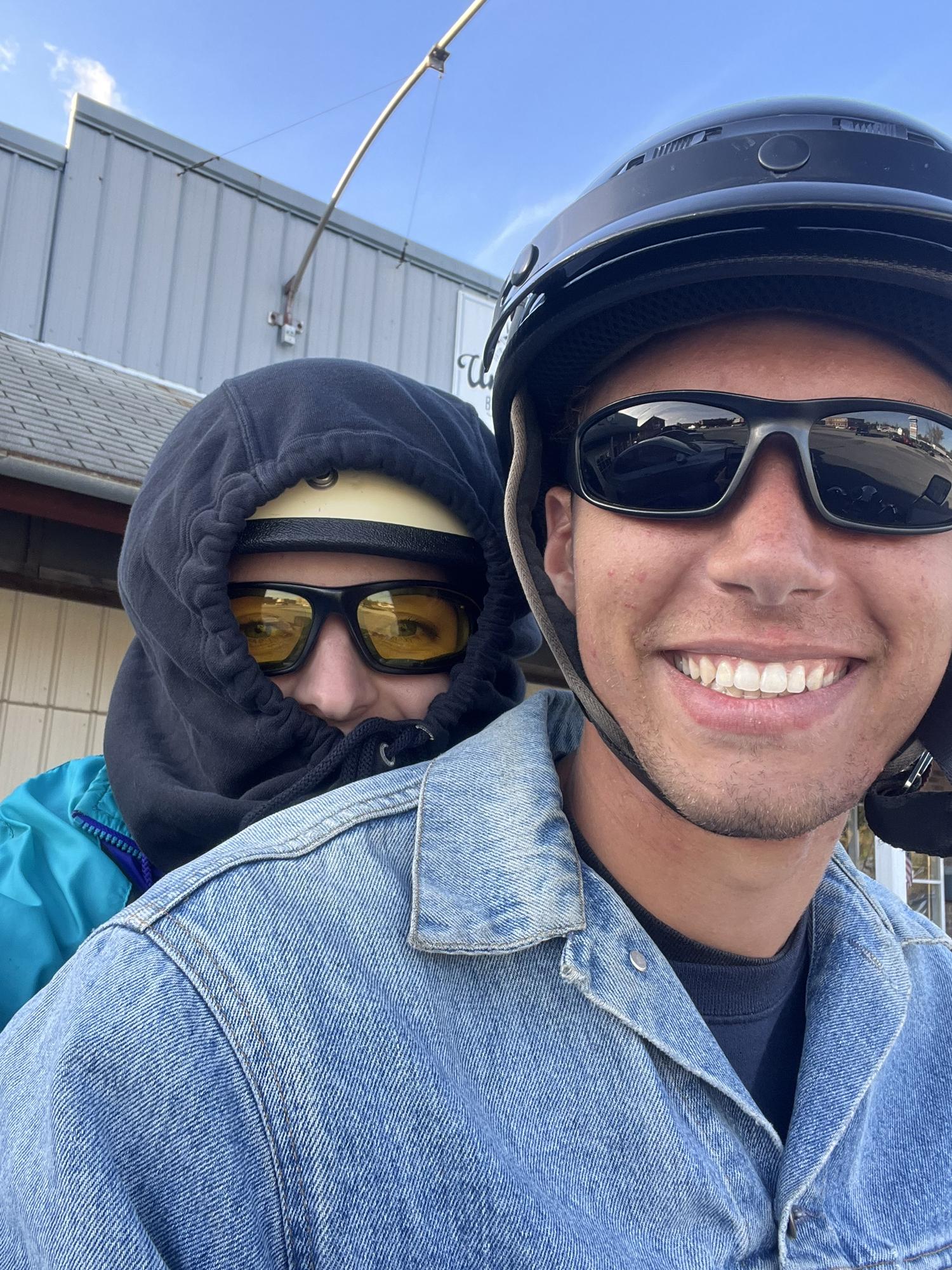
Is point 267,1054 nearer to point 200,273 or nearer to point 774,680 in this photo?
point 774,680

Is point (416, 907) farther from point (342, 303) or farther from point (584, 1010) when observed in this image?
point (342, 303)

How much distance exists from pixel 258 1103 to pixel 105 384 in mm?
5467

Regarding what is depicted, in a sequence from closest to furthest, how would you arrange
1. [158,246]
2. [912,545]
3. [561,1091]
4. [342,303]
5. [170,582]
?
[561,1091] < [912,545] < [170,582] < [158,246] < [342,303]

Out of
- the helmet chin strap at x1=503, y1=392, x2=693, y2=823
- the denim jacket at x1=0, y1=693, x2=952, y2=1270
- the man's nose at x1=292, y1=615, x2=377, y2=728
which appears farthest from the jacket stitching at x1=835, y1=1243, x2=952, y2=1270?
the man's nose at x1=292, y1=615, x2=377, y2=728

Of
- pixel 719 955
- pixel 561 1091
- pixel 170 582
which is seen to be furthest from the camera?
pixel 170 582

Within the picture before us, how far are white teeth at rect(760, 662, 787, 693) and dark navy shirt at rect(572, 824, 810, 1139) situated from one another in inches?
14.8

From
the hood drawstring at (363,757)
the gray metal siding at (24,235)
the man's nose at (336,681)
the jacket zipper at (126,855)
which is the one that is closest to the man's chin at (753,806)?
the hood drawstring at (363,757)

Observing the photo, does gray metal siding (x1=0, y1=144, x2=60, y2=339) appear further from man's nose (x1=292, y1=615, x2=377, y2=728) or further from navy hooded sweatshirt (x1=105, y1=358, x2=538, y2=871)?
man's nose (x1=292, y1=615, x2=377, y2=728)

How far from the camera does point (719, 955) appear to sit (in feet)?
5.06

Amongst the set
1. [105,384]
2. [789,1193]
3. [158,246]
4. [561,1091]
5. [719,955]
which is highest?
[158,246]

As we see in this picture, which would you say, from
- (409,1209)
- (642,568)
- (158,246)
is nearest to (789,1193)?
(409,1209)

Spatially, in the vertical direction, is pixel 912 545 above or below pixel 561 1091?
above

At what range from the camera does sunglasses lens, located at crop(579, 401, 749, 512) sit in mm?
1416

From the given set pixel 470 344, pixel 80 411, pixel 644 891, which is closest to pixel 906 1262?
pixel 644 891
